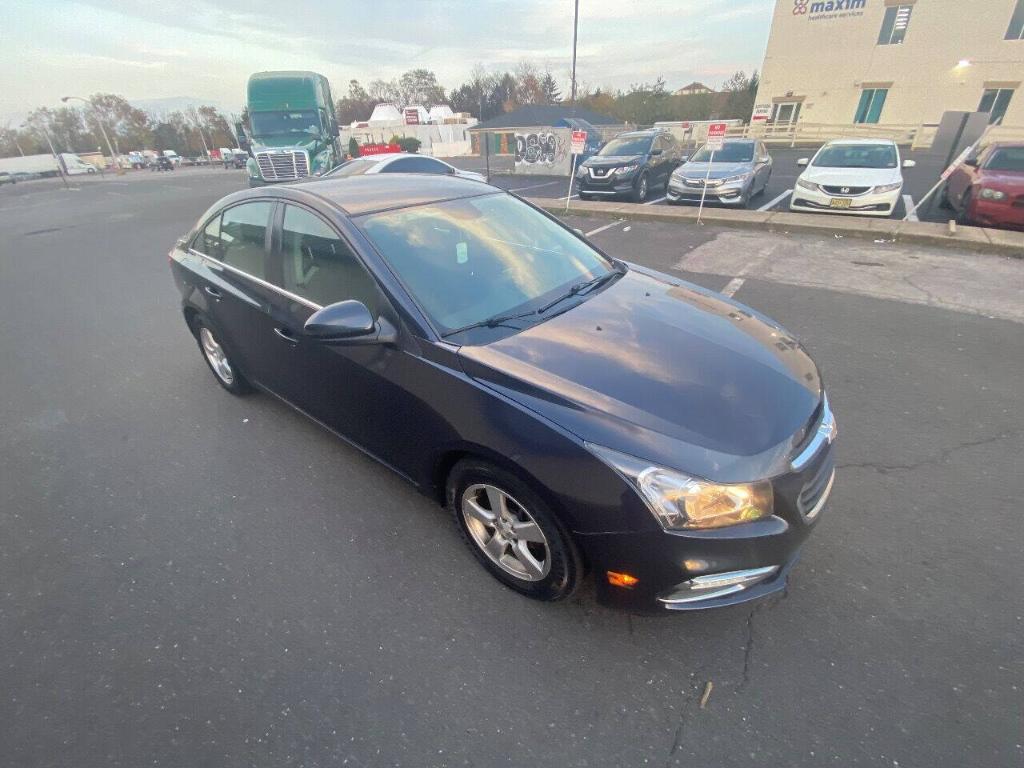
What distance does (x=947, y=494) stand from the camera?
9.04 ft

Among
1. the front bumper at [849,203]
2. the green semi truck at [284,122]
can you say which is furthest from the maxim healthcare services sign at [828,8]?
the green semi truck at [284,122]

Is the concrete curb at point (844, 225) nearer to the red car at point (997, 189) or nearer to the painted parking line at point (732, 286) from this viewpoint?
the red car at point (997, 189)

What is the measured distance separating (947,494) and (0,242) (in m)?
17.7

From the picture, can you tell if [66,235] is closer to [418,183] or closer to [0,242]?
[0,242]

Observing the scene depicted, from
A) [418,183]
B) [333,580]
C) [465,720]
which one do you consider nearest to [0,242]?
[418,183]

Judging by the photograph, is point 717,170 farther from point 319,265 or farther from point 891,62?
point 891,62

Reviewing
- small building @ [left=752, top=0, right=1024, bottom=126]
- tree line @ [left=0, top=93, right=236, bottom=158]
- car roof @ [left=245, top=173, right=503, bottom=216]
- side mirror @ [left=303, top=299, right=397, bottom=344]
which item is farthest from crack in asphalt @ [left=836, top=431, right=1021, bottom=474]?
tree line @ [left=0, top=93, right=236, bottom=158]

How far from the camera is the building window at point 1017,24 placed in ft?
80.9

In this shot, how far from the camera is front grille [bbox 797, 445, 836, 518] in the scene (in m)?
1.90

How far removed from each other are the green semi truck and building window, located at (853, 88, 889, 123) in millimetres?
Result: 31187

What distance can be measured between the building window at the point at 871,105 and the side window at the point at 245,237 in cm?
3808

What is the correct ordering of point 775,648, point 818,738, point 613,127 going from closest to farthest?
point 818,738, point 775,648, point 613,127

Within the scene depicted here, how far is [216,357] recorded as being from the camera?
13.3ft

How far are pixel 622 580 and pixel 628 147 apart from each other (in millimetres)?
13403
